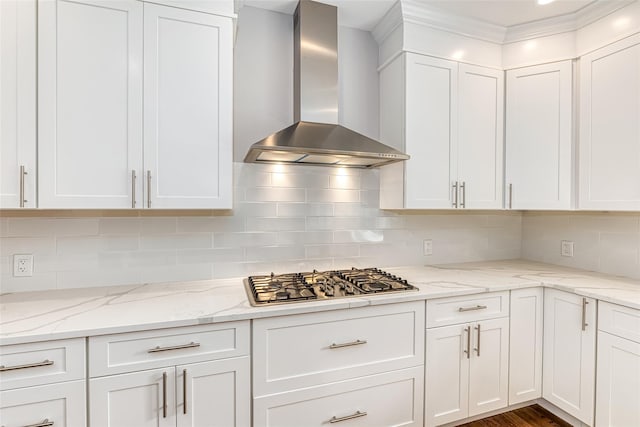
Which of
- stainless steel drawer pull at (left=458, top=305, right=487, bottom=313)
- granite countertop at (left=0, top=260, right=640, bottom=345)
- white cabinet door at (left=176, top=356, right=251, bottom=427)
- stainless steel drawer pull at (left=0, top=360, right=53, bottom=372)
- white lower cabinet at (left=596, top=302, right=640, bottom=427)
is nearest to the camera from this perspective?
stainless steel drawer pull at (left=0, top=360, right=53, bottom=372)

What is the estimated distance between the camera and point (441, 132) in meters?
2.18

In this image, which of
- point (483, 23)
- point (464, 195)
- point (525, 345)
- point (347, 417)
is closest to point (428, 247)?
point (464, 195)

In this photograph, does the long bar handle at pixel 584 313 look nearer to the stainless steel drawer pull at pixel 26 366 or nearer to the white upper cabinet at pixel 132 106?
the white upper cabinet at pixel 132 106

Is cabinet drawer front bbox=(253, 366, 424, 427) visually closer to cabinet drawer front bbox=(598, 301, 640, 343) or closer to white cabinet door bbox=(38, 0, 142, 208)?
cabinet drawer front bbox=(598, 301, 640, 343)

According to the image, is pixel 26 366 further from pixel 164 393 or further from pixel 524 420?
pixel 524 420

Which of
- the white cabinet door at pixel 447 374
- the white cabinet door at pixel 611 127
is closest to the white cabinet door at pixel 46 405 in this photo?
the white cabinet door at pixel 447 374

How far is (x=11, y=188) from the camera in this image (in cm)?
140

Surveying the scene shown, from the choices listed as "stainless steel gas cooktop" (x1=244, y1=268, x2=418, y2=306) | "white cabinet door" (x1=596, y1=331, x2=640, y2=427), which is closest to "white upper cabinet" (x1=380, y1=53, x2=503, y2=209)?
"stainless steel gas cooktop" (x1=244, y1=268, x2=418, y2=306)

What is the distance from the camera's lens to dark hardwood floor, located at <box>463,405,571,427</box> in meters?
2.01

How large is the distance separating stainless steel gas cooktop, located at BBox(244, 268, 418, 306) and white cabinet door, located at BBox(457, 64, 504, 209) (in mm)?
840

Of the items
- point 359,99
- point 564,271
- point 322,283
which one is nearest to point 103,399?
point 322,283

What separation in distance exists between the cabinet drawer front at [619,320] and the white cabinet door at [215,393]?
1.90 meters

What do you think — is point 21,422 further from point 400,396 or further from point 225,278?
point 400,396

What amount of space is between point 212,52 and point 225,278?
132cm
